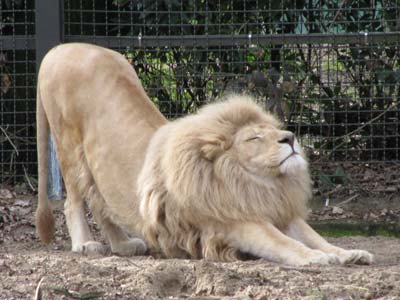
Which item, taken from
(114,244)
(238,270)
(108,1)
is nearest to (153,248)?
(114,244)

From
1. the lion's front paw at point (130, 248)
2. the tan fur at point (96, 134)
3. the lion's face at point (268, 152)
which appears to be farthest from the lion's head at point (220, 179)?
the lion's front paw at point (130, 248)

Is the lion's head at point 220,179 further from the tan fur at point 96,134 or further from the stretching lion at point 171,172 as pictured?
the tan fur at point 96,134

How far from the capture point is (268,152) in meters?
6.02

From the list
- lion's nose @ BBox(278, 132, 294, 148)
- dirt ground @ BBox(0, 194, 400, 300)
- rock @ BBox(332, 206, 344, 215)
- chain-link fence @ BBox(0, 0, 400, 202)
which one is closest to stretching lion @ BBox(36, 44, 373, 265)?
lion's nose @ BBox(278, 132, 294, 148)

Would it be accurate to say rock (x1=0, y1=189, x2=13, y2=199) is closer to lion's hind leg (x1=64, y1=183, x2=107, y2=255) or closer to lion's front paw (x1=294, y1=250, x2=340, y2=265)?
lion's hind leg (x1=64, y1=183, x2=107, y2=255)

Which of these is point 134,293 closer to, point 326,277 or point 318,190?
point 326,277

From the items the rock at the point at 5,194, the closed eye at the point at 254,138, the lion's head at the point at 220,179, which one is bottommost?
the rock at the point at 5,194

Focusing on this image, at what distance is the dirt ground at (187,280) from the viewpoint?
4562mm

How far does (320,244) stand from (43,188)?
2049 mm

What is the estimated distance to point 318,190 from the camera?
28.0 ft

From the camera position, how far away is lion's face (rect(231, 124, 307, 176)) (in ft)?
19.6

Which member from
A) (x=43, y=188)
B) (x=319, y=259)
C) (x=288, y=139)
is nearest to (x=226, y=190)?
(x=288, y=139)

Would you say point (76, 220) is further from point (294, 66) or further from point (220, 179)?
point (294, 66)

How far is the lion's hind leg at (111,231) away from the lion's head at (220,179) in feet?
2.22
